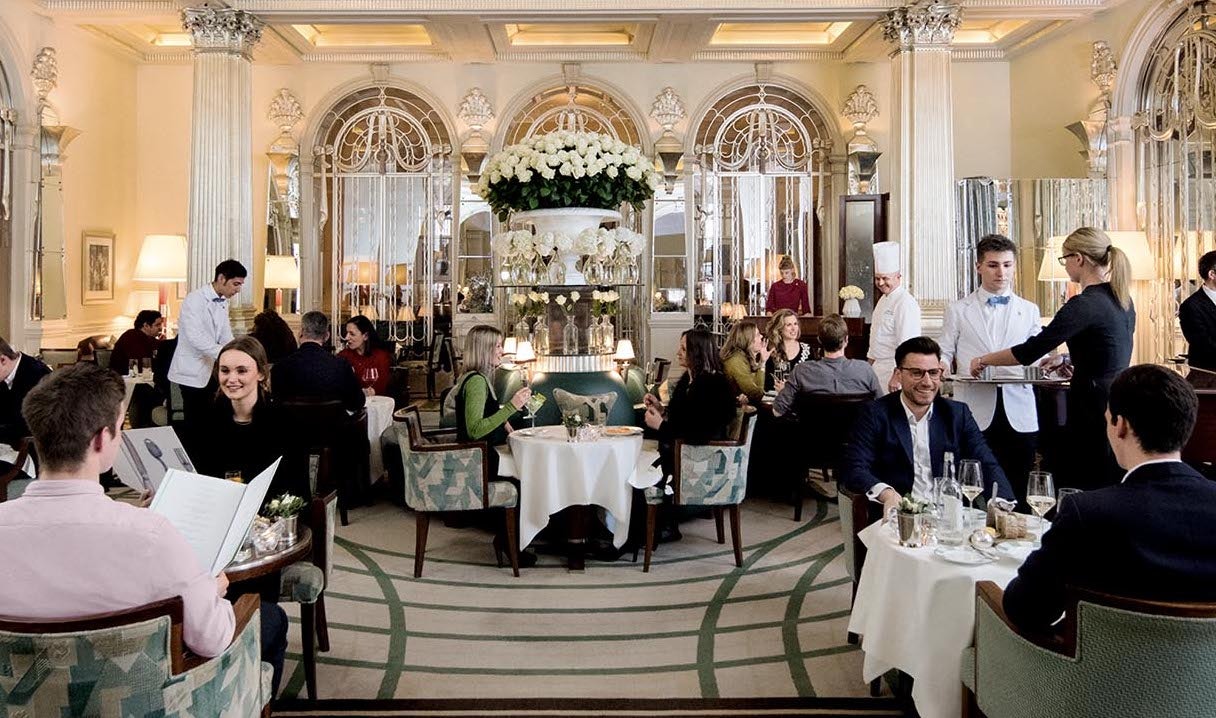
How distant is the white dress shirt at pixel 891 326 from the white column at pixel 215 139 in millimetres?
6271

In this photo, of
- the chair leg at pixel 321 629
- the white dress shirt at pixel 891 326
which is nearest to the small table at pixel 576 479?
the chair leg at pixel 321 629

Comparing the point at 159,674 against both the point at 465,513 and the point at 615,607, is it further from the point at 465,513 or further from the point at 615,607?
the point at 465,513

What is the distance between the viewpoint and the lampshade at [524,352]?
6.38 metres

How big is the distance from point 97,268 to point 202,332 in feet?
17.2

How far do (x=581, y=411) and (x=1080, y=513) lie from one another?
403cm

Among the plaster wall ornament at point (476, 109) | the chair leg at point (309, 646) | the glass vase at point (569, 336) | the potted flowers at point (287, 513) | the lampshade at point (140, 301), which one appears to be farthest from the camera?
the plaster wall ornament at point (476, 109)

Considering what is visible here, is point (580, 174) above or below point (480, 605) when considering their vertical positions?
above

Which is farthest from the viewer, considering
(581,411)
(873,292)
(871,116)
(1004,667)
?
(871,116)

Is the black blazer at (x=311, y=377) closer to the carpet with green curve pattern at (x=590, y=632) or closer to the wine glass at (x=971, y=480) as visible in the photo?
the carpet with green curve pattern at (x=590, y=632)

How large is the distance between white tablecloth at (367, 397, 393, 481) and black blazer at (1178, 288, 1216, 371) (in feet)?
18.1

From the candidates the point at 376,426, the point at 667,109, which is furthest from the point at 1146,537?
the point at 667,109

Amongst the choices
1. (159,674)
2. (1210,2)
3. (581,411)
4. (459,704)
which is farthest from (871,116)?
(159,674)

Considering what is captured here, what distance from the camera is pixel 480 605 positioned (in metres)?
4.99

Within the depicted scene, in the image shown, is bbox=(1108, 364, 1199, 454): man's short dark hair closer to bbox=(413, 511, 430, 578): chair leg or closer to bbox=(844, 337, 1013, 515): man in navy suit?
bbox=(844, 337, 1013, 515): man in navy suit
